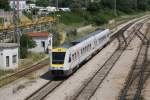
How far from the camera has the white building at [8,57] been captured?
1633 inches

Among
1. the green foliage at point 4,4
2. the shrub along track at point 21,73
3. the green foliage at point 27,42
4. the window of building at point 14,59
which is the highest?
the green foliage at point 4,4

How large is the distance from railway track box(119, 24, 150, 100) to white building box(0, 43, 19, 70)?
Result: 1106 centimetres

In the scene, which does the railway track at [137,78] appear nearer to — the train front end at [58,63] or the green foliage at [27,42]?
the train front end at [58,63]

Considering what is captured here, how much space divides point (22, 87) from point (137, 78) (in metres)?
9.36

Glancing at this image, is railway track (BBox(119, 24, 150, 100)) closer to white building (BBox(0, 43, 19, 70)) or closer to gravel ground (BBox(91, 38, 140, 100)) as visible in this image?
gravel ground (BBox(91, 38, 140, 100))

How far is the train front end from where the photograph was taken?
116ft

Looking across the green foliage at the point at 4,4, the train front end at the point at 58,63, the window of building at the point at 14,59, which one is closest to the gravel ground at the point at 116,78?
the train front end at the point at 58,63

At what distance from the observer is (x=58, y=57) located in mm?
35875

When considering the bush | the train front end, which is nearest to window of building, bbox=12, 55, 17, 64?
the bush

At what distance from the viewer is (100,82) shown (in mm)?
35125

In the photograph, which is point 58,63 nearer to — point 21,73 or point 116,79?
point 116,79

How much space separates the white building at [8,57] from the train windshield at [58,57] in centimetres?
722

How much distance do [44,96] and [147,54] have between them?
25.4 metres

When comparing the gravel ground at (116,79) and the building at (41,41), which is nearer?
the gravel ground at (116,79)
